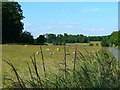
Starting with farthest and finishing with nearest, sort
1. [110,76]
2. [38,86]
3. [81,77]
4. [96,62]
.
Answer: [96,62], [110,76], [81,77], [38,86]

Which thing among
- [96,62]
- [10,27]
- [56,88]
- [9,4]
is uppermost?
[9,4]

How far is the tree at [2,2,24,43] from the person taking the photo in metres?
29.8

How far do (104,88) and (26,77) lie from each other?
5.34 feet

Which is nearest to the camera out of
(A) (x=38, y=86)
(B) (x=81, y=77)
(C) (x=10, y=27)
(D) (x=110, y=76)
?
(A) (x=38, y=86)

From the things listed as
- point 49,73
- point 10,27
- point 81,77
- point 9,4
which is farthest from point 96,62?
point 9,4

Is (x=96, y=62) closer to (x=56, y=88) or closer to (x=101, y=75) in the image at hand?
(x=101, y=75)

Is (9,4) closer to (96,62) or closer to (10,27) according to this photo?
(10,27)

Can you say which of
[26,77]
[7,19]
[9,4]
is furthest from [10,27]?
[26,77]

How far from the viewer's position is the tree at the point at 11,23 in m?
29.8

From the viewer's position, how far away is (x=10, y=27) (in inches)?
1187

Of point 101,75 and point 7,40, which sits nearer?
point 101,75

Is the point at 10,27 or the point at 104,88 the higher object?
the point at 10,27

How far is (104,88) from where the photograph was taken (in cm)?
Result: 336

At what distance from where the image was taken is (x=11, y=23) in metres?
30.7
